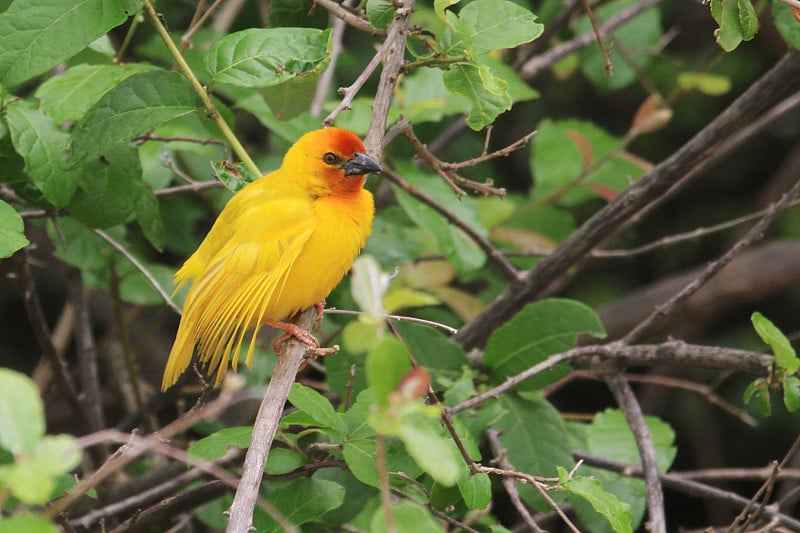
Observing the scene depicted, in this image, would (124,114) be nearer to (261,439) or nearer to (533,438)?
(261,439)

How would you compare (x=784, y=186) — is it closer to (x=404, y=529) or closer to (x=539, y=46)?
(x=539, y=46)

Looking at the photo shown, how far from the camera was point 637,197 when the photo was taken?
2.95m

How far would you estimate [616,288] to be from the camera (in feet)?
17.6

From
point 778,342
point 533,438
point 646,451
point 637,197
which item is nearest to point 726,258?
point 778,342

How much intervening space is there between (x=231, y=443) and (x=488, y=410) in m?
0.73

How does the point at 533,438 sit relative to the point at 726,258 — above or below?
below

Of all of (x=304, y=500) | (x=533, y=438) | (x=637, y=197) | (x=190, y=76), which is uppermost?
(x=190, y=76)

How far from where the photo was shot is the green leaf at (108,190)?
2.64 metres

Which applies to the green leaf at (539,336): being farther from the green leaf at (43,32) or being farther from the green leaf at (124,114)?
the green leaf at (43,32)

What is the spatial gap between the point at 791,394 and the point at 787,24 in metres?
Result: 1.01

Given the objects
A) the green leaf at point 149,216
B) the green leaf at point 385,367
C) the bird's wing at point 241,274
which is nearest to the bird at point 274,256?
the bird's wing at point 241,274

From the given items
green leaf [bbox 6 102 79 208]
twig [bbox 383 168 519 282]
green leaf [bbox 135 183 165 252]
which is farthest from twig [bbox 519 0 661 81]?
green leaf [bbox 6 102 79 208]

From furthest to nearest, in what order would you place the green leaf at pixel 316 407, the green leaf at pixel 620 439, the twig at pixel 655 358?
the green leaf at pixel 620 439 → the twig at pixel 655 358 → the green leaf at pixel 316 407

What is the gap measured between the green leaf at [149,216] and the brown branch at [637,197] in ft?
3.66
